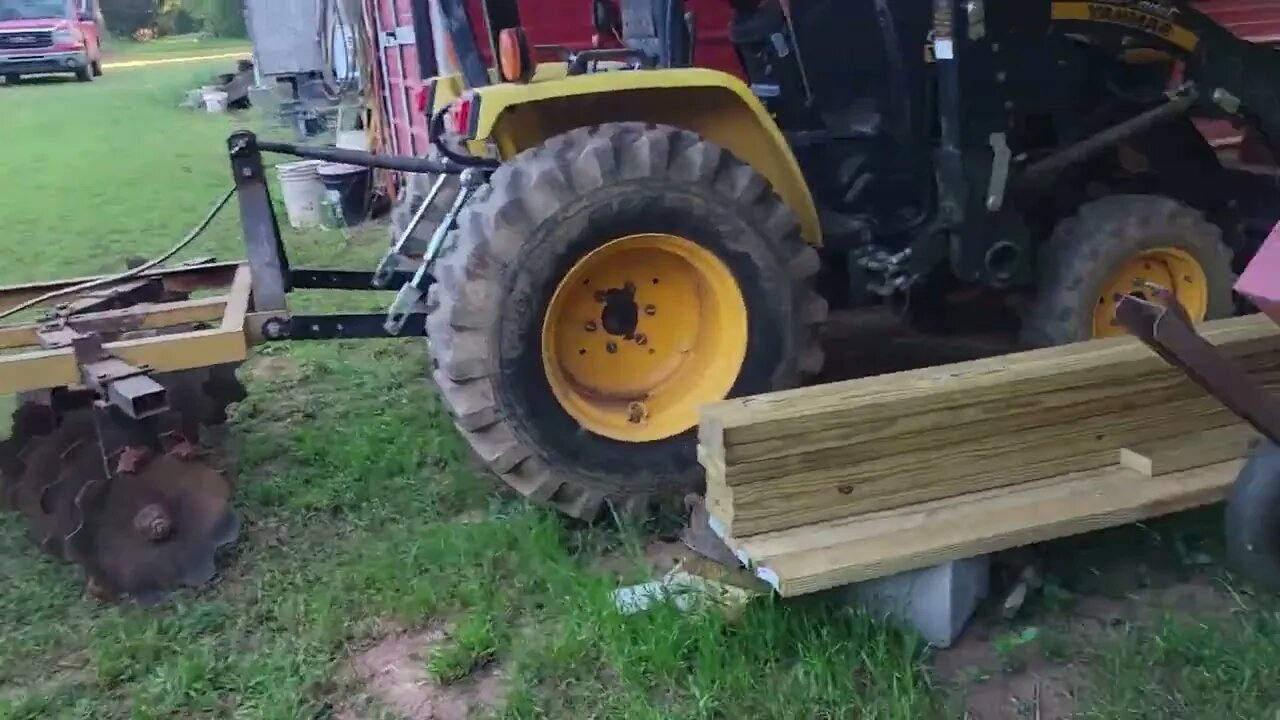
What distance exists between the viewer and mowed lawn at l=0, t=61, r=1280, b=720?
2525mm

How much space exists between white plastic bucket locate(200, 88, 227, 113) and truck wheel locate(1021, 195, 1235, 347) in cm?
1506

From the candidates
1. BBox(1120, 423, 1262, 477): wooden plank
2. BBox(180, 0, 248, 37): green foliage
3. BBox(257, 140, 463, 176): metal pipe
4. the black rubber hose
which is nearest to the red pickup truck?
BBox(180, 0, 248, 37): green foliage

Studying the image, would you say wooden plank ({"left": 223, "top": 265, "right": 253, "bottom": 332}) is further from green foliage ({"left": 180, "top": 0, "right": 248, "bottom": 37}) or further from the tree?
the tree

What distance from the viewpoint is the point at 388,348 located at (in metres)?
5.21

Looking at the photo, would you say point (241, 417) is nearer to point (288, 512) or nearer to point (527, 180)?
point (288, 512)

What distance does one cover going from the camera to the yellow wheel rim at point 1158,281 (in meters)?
3.83

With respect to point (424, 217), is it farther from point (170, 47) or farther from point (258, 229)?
point (170, 47)

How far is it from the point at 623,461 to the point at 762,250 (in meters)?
0.66

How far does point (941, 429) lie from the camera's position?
108 inches

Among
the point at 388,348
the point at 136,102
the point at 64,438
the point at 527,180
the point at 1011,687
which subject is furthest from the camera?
the point at 136,102

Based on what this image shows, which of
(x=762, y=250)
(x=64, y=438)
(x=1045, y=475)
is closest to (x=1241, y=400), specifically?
(x=1045, y=475)

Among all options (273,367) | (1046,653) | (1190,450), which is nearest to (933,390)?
(1046,653)

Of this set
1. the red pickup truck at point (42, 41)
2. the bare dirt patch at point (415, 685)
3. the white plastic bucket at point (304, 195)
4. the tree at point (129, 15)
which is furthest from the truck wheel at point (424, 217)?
the tree at point (129, 15)

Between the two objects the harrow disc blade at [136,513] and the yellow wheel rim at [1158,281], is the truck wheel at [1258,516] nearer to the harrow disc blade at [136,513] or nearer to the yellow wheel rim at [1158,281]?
the yellow wheel rim at [1158,281]
